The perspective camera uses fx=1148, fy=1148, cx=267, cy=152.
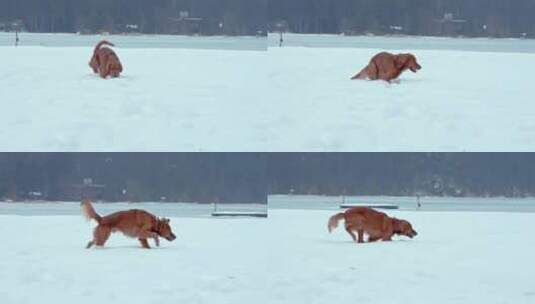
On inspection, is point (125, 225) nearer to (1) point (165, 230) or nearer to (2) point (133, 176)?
(1) point (165, 230)

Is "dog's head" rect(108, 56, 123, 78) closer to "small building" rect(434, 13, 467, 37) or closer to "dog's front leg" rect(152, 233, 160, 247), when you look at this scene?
"dog's front leg" rect(152, 233, 160, 247)

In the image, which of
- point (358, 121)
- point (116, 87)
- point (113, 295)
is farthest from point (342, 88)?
point (113, 295)

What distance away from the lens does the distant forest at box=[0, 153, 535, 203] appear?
6.56 meters

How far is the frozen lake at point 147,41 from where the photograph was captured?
676 cm

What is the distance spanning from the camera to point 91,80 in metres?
6.88

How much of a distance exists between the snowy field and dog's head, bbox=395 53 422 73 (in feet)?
3.32

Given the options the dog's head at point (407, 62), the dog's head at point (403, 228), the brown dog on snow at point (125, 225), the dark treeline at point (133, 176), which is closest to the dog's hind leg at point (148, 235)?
the brown dog on snow at point (125, 225)

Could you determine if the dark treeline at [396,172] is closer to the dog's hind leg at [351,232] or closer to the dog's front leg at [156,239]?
the dog's hind leg at [351,232]

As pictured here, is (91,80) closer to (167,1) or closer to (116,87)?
(116,87)

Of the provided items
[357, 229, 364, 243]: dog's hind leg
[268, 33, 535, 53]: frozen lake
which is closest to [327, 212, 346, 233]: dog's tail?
[357, 229, 364, 243]: dog's hind leg

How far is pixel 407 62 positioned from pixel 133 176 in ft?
5.90

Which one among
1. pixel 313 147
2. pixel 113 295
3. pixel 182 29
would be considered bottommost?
pixel 113 295

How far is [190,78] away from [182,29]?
354 millimetres

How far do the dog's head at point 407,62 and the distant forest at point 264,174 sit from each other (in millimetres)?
654
